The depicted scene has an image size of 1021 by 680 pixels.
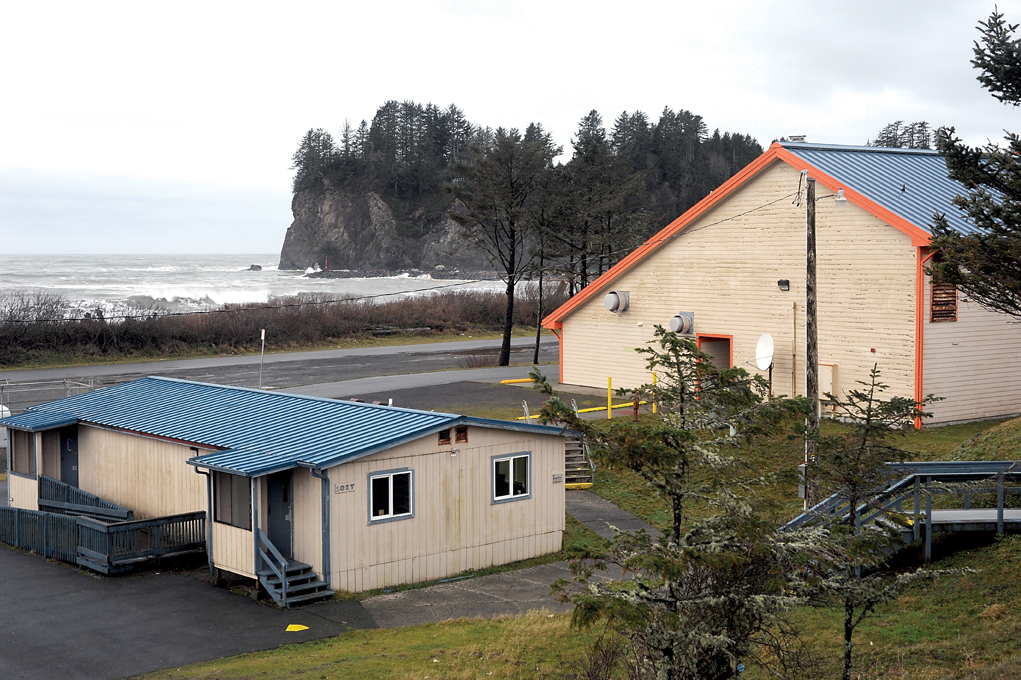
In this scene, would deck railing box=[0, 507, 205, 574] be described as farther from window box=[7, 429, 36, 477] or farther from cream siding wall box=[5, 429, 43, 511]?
window box=[7, 429, 36, 477]

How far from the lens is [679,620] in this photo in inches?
324

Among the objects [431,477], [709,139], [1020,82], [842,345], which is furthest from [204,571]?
[709,139]

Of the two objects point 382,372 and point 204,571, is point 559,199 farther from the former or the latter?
point 204,571

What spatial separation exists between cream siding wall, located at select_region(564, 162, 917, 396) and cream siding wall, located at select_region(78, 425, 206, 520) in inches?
689

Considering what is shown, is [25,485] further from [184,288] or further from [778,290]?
[184,288]

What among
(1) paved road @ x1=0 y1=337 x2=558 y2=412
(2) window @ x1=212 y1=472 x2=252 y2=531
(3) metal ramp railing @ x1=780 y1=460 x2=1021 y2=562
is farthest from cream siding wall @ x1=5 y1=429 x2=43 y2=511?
(3) metal ramp railing @ x1=780 y1=460 x2=1021 y2=562

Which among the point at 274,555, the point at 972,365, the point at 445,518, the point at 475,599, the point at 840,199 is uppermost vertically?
the point at 840,199

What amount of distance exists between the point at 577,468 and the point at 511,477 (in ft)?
22.6

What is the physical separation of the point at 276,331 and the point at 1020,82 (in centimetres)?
5368

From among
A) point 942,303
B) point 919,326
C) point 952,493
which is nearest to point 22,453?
point 952,493

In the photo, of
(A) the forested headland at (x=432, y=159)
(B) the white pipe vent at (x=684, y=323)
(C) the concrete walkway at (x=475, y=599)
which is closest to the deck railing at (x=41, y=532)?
(C) the concrete walkway at (x=475, y=599)

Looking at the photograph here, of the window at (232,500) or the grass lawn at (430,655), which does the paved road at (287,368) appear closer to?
the window at (232,500)

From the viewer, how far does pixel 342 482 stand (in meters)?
17.1

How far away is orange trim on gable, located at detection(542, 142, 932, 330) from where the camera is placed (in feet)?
86.2
